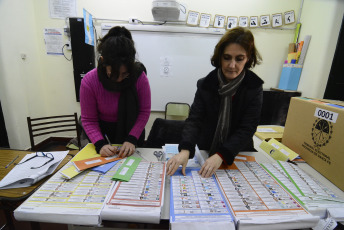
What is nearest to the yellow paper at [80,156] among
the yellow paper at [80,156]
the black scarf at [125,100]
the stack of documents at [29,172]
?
the yellow paper at [80,156]

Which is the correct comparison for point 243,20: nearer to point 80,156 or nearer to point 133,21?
point 133,21

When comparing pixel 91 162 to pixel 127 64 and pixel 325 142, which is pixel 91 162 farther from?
pixel 325 142

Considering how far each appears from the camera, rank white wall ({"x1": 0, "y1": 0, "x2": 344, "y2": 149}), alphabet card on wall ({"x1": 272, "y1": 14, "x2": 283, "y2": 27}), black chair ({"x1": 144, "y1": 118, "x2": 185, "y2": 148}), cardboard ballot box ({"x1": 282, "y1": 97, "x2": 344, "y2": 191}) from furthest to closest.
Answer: alphabet card on wall ({"x1": 272, "y1": 14, "x2": 283, "y2": 27}) < white wall ({"x1": 0, "y1": 0, "x2": 344, "y2": 149}) < black chair ({"x1": 144, "y1": 118, "x2": 185, "y2": 148}) < cardboard ballot box ({"x1": 282, "y1": 97, "x2": 344, "y2": 191})

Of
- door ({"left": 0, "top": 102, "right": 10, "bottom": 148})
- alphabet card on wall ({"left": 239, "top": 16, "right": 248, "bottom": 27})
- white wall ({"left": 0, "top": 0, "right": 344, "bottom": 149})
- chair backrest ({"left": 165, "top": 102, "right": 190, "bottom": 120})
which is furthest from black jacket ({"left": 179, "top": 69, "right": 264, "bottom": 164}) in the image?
door ({"left": 0, "top": 102, "right": 10, "bottom": 148})

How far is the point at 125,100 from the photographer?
1.09m

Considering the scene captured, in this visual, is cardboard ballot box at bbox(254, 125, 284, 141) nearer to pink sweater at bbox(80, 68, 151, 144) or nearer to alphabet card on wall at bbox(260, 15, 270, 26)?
pink sweater at bbox(80, 68, 151, 144)

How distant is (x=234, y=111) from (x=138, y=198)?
26.1 inches

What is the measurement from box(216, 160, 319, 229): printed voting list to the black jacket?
0.49 ft

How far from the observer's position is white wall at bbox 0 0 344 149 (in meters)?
1.96

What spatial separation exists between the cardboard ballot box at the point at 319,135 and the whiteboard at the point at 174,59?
5.60 ft

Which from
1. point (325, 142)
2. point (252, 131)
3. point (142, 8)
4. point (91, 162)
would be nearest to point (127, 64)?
point (91, 162)

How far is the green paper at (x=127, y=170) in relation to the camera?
688 millimetres

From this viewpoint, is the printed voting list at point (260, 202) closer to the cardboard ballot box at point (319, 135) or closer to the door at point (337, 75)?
the cardboard ballot box at point (319, 135)

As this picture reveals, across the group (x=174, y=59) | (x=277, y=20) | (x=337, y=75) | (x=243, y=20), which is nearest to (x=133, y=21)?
(x=174, y=59)
